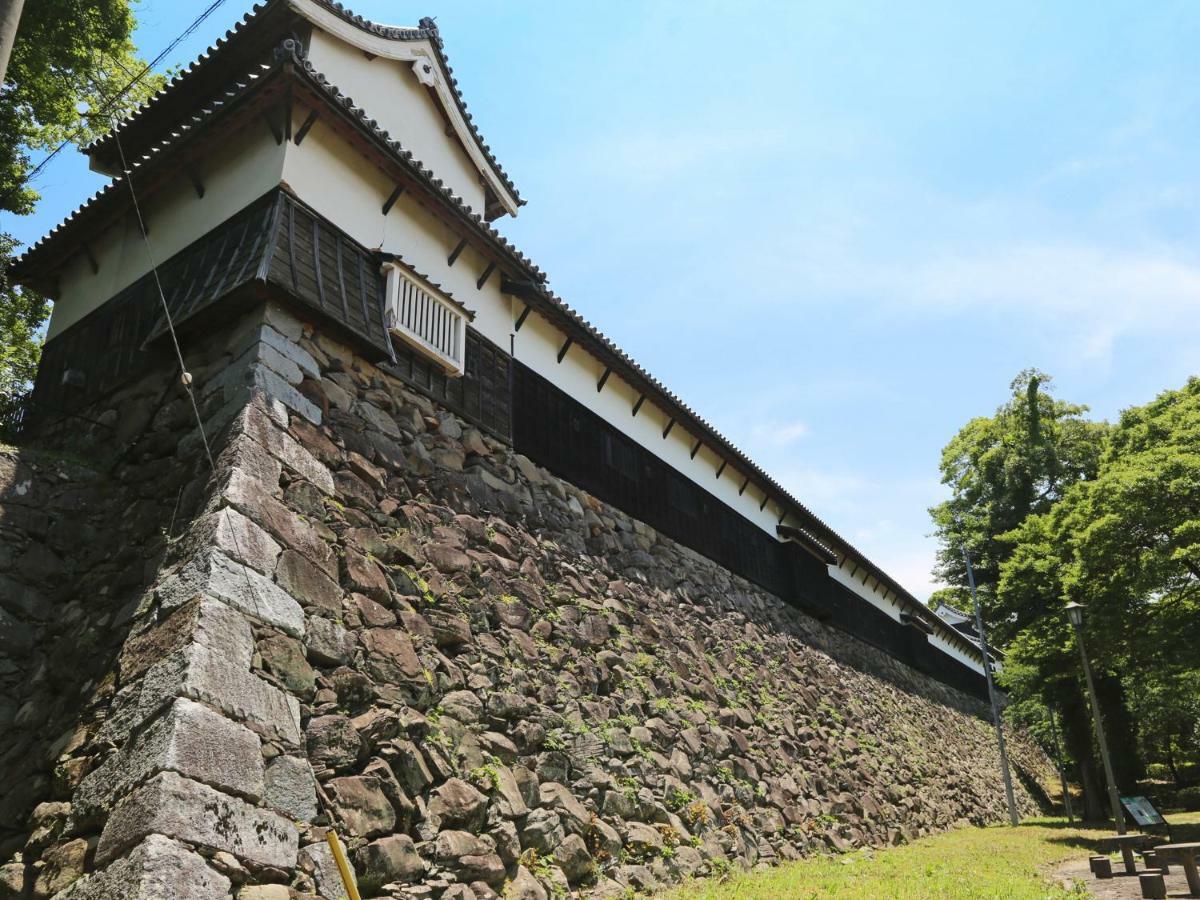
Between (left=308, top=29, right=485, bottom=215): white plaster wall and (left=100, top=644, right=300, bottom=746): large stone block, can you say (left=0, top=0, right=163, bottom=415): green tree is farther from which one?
(left=100, top=644, right=300, bottom=746): large stone block

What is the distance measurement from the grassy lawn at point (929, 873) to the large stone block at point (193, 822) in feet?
14.0

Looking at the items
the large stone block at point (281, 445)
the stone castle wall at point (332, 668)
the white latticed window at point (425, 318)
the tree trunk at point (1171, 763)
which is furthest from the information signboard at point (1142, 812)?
the tree trunk at point (1171, 763)

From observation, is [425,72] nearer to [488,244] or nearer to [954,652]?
[488,244]

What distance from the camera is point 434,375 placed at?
9695 millimetres

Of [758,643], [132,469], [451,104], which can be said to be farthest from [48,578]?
[758,643]

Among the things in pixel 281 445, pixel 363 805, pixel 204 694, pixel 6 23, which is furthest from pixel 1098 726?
pixel 6 23

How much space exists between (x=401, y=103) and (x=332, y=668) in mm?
8493

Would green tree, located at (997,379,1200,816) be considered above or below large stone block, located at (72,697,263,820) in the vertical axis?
above

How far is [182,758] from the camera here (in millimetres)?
4676

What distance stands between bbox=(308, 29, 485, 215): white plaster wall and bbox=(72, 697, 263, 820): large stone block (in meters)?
8.12

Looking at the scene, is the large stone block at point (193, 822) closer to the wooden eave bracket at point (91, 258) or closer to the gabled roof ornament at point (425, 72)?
the wooden eave bracket at point (91, 258)

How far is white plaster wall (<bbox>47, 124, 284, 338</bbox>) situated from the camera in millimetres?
8609

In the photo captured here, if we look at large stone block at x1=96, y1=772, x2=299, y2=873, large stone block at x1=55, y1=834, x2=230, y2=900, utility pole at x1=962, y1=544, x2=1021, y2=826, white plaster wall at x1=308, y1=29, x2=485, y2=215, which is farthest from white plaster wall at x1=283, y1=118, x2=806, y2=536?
utility pole at x1=962, y1=544, x2=1021, y2=826

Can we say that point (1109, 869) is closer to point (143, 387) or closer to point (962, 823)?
point (962, 823)
